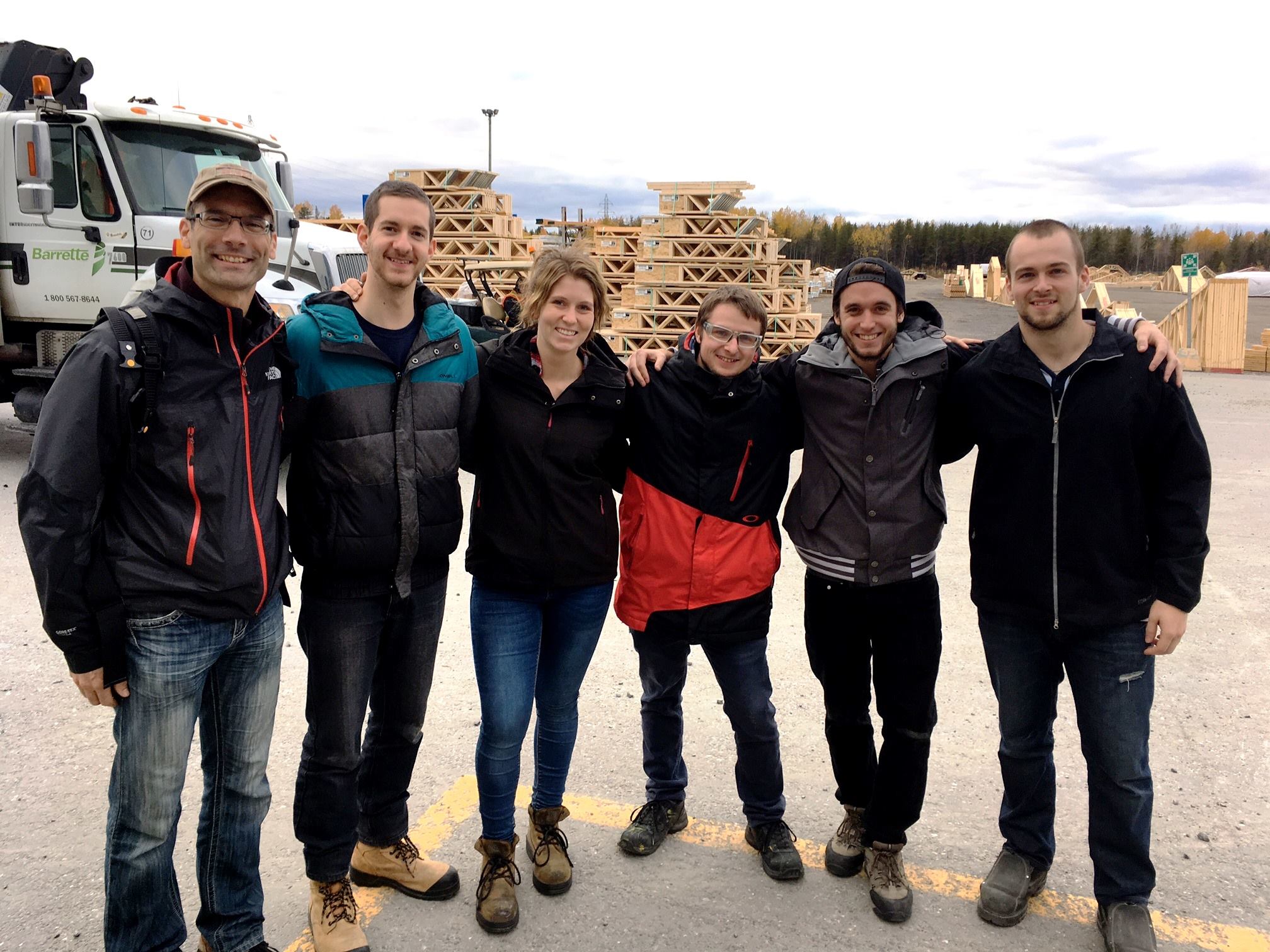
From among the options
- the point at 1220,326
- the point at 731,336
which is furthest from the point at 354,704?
the point at 1220,326

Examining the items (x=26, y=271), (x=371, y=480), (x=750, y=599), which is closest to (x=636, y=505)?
(x=750, y=599)

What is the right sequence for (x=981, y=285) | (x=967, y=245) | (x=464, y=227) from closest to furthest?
(x=464, y=227)
(x=981, y=285)
(x=967, y=245)

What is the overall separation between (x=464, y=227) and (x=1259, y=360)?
15.7 meters

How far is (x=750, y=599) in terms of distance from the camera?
9.75 ft

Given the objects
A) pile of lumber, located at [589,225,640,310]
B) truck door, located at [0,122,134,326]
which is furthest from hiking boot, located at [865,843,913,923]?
pile of lumber, located at [589,225,640,310]

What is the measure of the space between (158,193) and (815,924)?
858cm

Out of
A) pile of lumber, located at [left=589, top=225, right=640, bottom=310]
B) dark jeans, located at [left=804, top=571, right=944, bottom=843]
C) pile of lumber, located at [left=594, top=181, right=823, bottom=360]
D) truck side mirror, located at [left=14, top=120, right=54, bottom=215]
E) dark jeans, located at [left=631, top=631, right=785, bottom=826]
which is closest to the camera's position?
dark jeans, located at [left=804, top=571, right=944, bottom=843]

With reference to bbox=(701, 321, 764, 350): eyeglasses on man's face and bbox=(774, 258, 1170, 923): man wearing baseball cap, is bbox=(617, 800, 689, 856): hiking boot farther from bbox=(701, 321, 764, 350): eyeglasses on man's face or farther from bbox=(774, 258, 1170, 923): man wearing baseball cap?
bbox=(701, 321, 764, 350): eyeglasses on man's face

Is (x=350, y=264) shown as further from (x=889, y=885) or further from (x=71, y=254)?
(x=889, y=885)

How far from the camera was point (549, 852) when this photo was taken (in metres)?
2.97

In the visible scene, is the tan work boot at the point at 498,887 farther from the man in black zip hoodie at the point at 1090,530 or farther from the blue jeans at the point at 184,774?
the man in black zip hoodie at the point at 1090,530

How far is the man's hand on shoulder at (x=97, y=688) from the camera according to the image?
2139 mm

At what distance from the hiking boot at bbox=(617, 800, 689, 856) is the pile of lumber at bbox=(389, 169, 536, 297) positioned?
14.1 m

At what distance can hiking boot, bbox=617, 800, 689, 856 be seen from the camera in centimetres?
313
